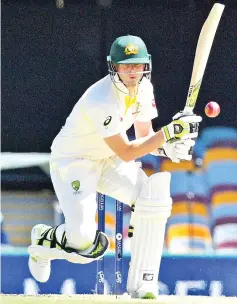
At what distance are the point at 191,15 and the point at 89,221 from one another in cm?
162

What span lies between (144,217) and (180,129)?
450mm

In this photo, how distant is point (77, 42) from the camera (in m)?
6.17

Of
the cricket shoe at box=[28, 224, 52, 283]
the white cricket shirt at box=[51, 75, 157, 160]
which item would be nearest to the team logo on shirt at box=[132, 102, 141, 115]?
the white cricket shirt at box=[51, 75, 157, 160]

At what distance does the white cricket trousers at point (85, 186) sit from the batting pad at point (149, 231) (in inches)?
3.8

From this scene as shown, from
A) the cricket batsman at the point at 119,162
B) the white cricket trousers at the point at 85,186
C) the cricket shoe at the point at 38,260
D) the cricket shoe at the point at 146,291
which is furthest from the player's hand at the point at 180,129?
the cricket shoe at the point at 38,260

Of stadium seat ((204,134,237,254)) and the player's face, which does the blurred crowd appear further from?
the player's face

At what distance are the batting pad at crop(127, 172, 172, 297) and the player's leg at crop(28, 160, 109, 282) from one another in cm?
19

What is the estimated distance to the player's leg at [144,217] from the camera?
495 centimetres

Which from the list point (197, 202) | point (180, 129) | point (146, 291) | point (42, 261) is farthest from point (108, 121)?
point (197, 202)

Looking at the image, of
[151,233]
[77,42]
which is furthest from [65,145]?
[77,42]

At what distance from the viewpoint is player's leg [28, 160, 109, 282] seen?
5043 millimetres

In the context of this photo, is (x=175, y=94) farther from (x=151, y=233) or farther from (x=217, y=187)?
(x=151, y=233)

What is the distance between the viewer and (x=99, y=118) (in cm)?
487

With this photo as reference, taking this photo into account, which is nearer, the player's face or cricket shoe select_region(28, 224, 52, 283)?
the player's face
